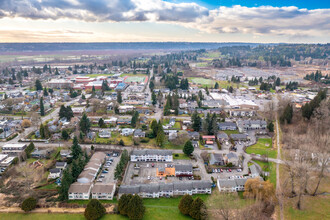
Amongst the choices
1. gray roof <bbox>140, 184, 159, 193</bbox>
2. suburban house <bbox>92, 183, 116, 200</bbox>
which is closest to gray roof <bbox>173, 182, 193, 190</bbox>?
gray roof <bbox>140, 184, 159, 193</bbox>

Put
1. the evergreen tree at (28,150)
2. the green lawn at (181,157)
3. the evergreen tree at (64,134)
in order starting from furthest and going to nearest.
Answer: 1. the evergreen tree at (64,134)
2. the green lawn at (181,157)
3. the evergreen tree at (28,150)

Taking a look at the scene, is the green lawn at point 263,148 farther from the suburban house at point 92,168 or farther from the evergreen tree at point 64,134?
the evergreen tree at point 64,134

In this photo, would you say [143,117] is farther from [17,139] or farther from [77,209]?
[77,209]

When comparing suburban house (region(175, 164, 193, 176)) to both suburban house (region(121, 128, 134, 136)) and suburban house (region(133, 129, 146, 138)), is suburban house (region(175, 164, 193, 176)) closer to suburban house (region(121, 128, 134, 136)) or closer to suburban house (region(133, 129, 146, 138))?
suburban house (region(133, 129, 146, 138))

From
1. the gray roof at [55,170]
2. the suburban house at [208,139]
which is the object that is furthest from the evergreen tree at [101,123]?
the suburban house at [208,139]

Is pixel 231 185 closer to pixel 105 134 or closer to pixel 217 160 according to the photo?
pixel 217 160

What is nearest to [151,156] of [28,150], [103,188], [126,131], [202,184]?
[103,188]
